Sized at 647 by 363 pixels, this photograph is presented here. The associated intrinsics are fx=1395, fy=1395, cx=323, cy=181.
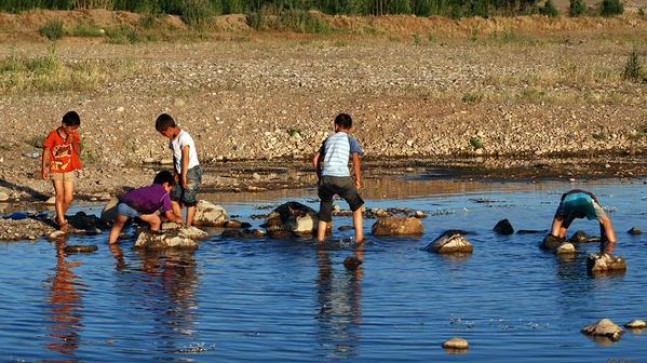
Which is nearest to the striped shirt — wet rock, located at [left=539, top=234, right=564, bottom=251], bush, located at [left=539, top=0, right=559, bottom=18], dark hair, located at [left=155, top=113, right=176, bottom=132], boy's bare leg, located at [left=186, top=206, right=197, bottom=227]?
dark hair, located at [left=155, top=113, right=176, bottom=132]

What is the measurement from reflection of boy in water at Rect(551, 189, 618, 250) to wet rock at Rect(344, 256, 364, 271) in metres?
2.60

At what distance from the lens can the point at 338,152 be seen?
604 inches

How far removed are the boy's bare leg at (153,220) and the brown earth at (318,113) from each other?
15.4 ft

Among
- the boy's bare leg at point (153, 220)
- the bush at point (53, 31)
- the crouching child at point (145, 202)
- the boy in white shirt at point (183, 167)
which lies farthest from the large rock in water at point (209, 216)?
the bush at point (53, 31)

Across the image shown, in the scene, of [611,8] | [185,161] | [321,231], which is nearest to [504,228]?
[321,231]

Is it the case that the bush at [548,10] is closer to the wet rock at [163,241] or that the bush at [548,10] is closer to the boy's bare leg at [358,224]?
the boy's bare leg at [358,224]

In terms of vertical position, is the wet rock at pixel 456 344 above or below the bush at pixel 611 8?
below

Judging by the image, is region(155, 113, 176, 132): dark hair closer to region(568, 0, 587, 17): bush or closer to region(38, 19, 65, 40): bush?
region(38, 19, 65, 40): bush

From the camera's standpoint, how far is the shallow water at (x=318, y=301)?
10195mm

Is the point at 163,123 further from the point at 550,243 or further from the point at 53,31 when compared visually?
the point at 53,31

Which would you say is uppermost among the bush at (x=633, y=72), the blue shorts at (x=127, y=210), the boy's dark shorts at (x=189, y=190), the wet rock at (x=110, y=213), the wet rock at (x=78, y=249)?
the bush at (x=633, y=72)

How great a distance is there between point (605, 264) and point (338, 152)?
10.7 feet

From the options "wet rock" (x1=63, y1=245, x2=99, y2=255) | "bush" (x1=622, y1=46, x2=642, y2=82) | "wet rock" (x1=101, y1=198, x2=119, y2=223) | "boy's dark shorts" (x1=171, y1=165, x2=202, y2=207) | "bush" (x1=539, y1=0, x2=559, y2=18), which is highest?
"bush" (x1=539, y1=0, x2=559, y2=18)

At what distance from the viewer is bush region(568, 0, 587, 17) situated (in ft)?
215
